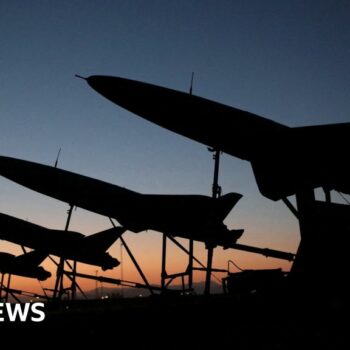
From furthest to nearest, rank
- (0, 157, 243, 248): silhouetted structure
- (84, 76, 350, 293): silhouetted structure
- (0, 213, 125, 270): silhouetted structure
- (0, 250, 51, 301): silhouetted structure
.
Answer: (0, 250, 51, 301): silhouetted structure → (0, 213, 125, 270): silhouetted structure → (0, 157, 243, 248): silhouetted structure → (84, 76, 350, 293): silhouetted structure

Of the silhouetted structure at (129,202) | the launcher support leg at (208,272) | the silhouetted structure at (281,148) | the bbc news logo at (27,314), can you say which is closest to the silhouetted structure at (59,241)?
the silhouetted structure at (129,202)

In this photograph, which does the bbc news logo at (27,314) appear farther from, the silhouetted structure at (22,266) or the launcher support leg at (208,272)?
the silhouetted structure at (22,266)

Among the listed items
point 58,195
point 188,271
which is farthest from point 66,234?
point 188,271

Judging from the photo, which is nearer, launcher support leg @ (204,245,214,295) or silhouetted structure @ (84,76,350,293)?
silhouetted structure @ (84,76,350,293)

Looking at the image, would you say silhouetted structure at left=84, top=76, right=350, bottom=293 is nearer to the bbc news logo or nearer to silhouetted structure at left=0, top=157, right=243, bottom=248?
silhouetted structure at left=0, top=157, right=243, bottom=248

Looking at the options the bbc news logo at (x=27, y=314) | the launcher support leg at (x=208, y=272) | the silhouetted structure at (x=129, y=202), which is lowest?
the bbc news logo at (x=27, y=314)

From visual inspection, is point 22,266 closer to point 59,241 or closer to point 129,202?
point 59,241

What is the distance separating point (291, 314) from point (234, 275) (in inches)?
252

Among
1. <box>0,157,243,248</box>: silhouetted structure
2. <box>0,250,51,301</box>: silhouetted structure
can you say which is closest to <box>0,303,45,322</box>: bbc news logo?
<box>0,157,243,248</box>: silhouetted structure

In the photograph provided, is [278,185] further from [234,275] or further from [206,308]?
[234,275]

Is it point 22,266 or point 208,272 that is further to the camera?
point 22,266

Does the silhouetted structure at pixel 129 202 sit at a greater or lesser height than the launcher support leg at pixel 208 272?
greater

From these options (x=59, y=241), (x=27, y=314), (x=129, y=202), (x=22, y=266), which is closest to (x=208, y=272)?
(x=129, y=202)

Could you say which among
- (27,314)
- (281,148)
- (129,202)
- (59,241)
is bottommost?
(27,314)
